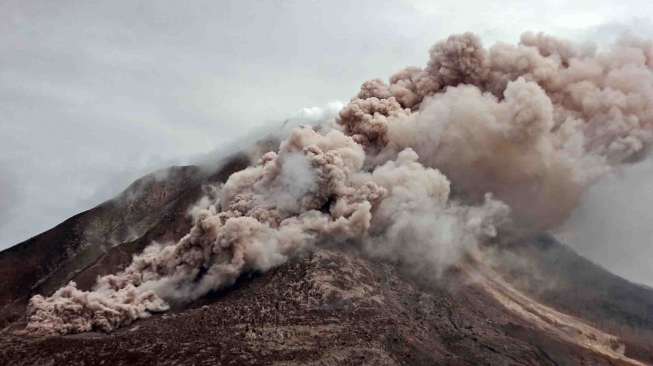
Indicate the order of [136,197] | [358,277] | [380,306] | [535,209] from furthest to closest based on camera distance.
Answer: [136,197], [535,209], [358,277], [380,306]

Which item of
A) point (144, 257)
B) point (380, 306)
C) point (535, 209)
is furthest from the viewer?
point (535, 209)

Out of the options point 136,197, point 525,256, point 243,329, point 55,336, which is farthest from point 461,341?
point 136,197

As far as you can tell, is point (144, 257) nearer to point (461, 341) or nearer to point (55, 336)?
point (55, 336)

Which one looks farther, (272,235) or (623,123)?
(623,123)
